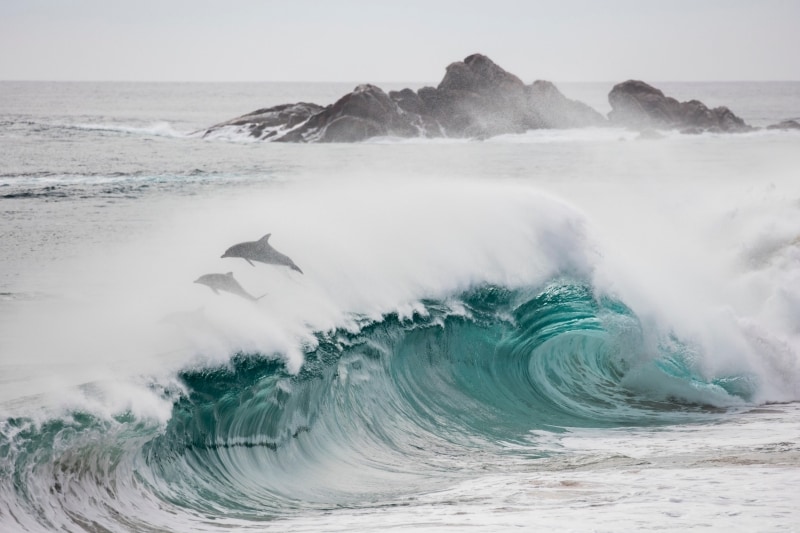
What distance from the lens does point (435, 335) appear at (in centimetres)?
1061

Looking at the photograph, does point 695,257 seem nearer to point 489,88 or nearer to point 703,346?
point 703,346

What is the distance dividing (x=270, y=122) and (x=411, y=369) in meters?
41.8

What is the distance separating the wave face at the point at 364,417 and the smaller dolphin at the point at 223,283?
1.18 meters

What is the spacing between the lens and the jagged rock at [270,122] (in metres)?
48.5

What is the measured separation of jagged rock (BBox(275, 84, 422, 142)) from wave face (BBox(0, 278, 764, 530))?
3645 cm

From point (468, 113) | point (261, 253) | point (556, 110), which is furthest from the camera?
point (556, 110)

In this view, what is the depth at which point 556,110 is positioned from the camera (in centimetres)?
5709

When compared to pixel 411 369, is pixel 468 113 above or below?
above

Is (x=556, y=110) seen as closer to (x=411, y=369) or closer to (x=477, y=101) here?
(x=477, y=101)

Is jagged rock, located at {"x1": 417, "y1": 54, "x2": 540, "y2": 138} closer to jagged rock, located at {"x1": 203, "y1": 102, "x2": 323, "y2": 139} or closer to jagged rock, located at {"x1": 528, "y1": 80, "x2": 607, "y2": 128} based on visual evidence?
jagged rock, located at {"x1": 528, "y1": 80, "x2": 607, "y2": 128}

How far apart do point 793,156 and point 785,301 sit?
33312 millimetres

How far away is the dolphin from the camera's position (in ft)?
35.6

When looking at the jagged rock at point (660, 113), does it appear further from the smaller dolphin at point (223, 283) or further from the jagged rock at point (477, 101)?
the smaller dolphin at point (223, 283)

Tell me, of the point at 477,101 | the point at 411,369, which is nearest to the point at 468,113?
the point at 477,101
